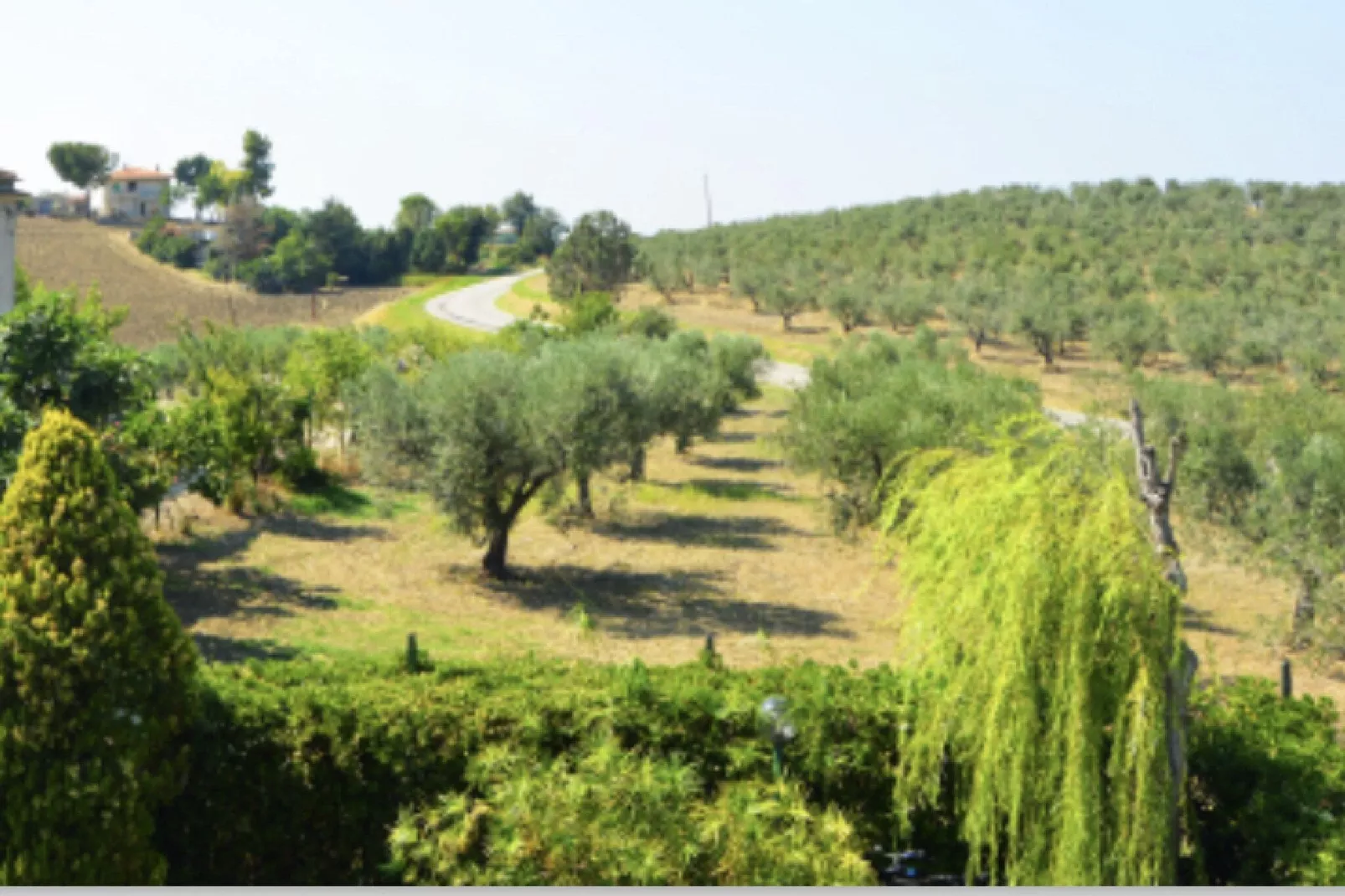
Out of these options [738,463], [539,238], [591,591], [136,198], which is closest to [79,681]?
[591,591]

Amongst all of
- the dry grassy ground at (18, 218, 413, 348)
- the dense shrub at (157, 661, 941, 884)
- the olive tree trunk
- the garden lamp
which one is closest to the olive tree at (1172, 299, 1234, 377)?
the olive tree trunk

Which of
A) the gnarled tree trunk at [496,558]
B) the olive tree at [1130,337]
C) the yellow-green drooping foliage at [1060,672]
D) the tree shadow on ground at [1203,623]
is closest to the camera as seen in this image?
the yellow-green drooping foliage at [1060,672]

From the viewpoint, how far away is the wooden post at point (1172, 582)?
7.58 meters

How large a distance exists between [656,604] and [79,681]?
48.8ft

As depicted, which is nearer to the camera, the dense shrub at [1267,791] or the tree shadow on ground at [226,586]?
the dense shrub at [1267,791]

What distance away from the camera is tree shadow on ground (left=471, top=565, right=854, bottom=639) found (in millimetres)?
20734

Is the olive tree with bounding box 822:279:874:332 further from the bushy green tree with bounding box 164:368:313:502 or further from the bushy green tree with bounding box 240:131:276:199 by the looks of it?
the bushy green tree with bounding box 240:131:276:199

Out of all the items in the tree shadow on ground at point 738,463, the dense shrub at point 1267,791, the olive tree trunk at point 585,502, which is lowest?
the tree shadow on ground at point 738,463

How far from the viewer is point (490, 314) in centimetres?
7744

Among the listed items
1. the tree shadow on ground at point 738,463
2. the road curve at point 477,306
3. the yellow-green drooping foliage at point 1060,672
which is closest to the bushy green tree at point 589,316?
the tree shadow on ground at point 738,463

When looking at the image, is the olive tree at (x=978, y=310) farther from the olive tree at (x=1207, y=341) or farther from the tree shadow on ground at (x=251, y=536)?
the tree shadow on ground at (x=251, y=536)

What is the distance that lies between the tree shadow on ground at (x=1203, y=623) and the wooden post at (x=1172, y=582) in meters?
15.0

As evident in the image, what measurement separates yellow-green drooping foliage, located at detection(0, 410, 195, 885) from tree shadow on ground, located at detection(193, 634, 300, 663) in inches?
338

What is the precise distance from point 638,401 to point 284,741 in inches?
639
